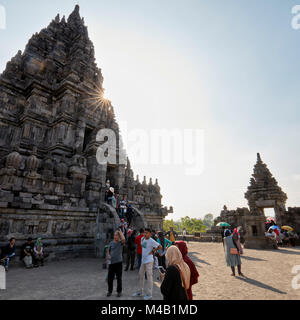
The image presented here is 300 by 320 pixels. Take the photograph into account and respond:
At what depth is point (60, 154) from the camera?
1511cm

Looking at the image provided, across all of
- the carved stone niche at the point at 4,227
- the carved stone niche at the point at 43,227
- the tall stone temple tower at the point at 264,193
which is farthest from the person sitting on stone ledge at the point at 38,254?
the tall stone temple tower at the point at 264,193

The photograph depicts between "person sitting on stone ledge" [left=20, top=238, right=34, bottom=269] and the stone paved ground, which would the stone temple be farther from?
the stone paved ground

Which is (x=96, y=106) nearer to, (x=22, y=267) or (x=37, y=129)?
(x=37, y=129)

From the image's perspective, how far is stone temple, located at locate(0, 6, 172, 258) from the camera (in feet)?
33.3

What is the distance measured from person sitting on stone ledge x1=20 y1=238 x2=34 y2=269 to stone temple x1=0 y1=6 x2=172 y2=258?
594 millimetres

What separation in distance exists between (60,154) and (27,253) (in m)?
8.39

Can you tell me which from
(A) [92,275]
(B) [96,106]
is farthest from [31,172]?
(B) [96,106]

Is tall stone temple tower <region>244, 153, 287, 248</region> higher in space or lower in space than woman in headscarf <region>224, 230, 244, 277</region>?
higher

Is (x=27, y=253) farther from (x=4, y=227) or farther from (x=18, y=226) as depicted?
(x=4, y=227)

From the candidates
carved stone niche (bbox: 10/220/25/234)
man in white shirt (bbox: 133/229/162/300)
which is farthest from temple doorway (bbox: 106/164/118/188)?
man in white shirt (bbox: 133/229/162/300)

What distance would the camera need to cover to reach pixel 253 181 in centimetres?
2712

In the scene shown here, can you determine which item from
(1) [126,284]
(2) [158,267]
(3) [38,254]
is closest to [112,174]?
(3) [38,254]
